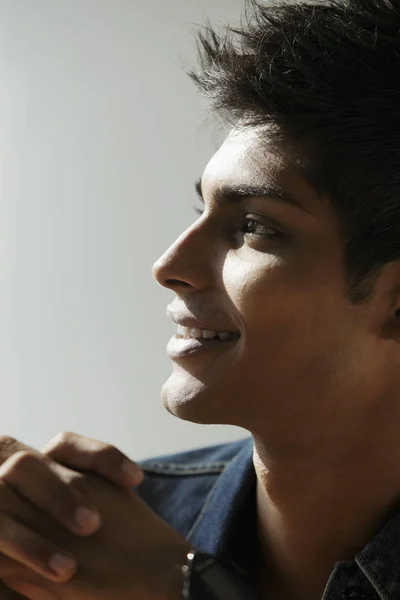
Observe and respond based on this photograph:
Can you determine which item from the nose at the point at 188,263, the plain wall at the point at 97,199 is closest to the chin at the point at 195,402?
the nose at the point at 188,263

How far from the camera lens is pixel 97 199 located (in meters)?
1.67

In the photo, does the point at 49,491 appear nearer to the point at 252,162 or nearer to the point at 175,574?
the point at 175,574

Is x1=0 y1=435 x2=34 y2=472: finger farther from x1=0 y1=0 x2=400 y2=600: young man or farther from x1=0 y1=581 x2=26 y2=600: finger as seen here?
x1=0 y1=581 x2=26 y2=600: finger

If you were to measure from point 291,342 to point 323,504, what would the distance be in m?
0.21

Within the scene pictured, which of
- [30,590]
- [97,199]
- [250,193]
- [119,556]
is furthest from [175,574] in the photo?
[97,199]

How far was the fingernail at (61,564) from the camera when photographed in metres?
0.88

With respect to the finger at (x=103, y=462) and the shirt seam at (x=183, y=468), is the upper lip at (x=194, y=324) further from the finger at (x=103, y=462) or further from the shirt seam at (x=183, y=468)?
the shirt seam at (x=183, y=468)

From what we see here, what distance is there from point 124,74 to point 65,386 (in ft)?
1.91

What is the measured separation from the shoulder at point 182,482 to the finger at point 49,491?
0.29 metres

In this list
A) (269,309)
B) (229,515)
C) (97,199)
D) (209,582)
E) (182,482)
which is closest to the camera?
(209,582)

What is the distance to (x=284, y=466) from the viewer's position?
1035 millimetres

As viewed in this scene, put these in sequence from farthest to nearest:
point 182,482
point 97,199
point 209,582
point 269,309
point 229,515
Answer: point 97,199, point 182,482, point 229,515, point 269,309, point 209,582

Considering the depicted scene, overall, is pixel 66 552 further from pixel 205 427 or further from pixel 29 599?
pixel 205 427

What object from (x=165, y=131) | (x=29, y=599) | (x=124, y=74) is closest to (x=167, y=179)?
(x=165, y=131)
